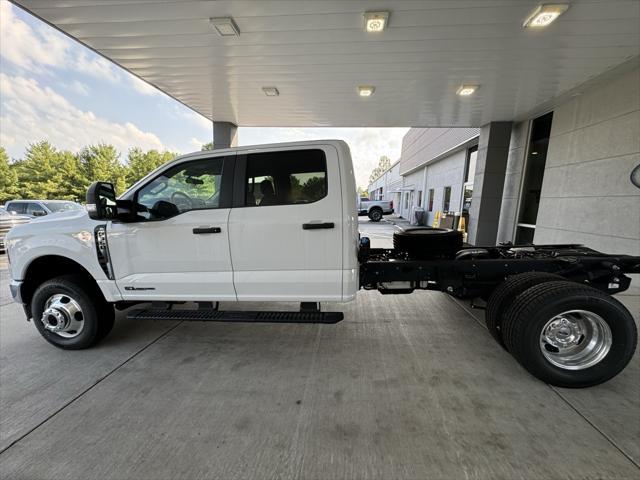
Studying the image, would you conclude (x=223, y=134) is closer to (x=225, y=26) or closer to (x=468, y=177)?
(x=225, y=26)

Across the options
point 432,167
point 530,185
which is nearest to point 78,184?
point 432,167

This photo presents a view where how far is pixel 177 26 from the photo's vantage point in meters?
4.24

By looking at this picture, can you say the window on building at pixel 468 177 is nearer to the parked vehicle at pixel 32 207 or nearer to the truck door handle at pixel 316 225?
the truck door handle at pixel 316 225

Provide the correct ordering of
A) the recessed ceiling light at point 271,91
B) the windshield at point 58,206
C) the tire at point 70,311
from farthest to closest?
the windshield at point 58,206, the recessed ceiling light at point 271,91, the tire at point 70,311

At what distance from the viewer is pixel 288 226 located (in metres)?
2.87

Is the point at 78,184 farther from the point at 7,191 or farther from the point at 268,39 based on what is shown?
the point at 268,39

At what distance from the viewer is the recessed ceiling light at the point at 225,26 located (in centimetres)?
405

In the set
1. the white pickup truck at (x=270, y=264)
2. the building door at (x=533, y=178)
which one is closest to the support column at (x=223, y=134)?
the white pickup truck at (x=270, y=264)

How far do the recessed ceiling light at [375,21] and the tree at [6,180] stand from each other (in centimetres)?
4112

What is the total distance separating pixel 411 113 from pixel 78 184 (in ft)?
130

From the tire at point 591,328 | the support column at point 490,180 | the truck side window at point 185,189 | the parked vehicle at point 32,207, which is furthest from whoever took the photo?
the parked vehicle at point 32,207

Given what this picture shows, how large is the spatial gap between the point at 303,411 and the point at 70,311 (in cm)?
281

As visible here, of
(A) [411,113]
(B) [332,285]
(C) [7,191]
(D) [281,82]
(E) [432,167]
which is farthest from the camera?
(C) [7,191]

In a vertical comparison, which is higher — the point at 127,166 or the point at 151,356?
the point at 127,166
